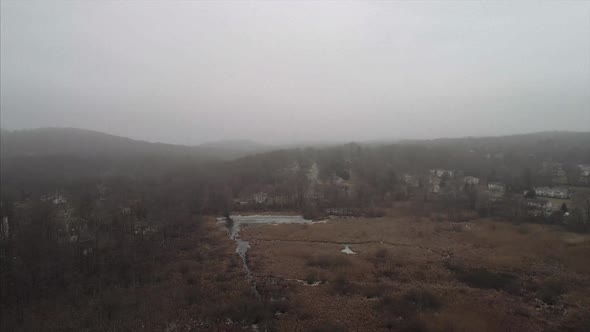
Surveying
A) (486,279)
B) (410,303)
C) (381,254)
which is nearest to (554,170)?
(381,254)

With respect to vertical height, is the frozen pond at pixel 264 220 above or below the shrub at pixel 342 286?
below

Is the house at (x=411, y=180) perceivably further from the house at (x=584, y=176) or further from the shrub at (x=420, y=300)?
the shrub at (x=420, y=300)

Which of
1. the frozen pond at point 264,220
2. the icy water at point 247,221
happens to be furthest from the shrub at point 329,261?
the frozen pond at point 264,220

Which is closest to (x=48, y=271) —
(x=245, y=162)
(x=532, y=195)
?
(x=532, y=195)

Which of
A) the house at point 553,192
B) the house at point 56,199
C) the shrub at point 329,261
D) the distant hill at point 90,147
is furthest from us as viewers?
the distant hill at point 90,147

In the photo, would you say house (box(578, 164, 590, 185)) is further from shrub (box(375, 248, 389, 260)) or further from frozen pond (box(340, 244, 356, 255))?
frozen pond (box(340, 244, 356, 255))

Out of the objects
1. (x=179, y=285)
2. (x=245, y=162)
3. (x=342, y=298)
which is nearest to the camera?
(x=342, y=298)

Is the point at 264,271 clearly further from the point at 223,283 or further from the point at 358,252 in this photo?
the point at 358,252
